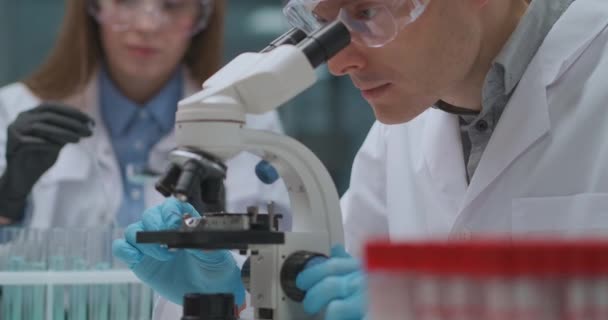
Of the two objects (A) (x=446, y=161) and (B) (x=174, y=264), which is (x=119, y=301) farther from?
(A) (x=446, y=161)

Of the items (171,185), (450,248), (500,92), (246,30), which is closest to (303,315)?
(171,185)

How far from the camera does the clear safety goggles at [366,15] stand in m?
1.28

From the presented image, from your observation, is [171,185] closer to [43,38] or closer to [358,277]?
[358,277]

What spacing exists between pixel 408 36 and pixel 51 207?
1558mm

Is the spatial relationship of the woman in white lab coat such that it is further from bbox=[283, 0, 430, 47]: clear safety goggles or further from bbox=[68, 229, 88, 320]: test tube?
bbox=[283, 0, 430, 47]: clear safety goggles

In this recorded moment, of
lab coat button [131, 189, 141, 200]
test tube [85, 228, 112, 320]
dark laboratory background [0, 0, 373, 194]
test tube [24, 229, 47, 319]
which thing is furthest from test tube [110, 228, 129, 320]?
dark laboratory background [0, 0, 373, 194]

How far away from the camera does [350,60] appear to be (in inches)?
54.2

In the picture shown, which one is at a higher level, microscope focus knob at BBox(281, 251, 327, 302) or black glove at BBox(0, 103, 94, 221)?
black glove at BBox(0, 103, 94, 221)

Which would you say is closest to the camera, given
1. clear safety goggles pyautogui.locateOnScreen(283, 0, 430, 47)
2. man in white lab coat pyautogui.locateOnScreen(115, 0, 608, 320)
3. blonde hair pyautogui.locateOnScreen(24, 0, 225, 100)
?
clear safety goggles pyautogui.locateOnScreen(283, 0, 430, 47)

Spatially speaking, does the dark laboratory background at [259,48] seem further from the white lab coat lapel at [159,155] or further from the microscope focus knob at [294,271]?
the microscope focus knob at [294,271]

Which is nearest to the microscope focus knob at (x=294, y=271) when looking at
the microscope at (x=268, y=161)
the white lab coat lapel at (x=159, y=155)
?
the microscope at (x=268, y=161)

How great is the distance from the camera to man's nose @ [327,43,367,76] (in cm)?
137

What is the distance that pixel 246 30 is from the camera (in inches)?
201

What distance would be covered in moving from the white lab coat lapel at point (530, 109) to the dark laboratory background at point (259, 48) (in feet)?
10.4
